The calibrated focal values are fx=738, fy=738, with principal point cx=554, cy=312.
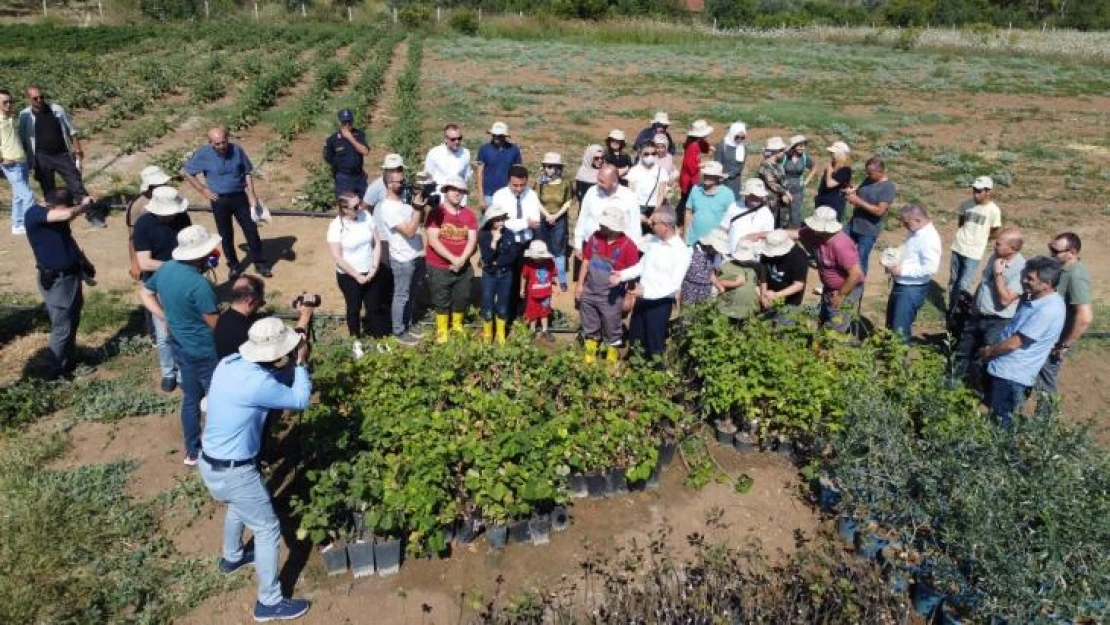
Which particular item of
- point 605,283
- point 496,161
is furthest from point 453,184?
point 496,161

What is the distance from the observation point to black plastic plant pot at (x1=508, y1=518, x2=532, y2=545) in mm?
5023

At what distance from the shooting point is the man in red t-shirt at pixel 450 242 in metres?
6.86

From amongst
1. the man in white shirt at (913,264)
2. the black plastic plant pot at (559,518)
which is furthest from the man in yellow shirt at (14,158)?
the man in white shirt at (913,264)

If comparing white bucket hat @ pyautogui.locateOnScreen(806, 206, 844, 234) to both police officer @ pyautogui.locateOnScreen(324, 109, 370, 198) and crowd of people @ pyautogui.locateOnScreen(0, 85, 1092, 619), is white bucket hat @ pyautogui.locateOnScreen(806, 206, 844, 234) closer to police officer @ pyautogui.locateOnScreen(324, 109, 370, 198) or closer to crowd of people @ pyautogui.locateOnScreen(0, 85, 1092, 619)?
crowd of people @ pyautogui.locateOnScreen(0, 85, 1092, 619)

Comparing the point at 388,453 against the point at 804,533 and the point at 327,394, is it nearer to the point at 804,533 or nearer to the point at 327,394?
the point at 327,394

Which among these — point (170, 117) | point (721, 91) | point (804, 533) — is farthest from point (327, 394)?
point (721, 91)

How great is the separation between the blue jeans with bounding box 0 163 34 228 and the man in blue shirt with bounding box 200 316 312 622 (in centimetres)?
753

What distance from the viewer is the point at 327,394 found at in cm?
534

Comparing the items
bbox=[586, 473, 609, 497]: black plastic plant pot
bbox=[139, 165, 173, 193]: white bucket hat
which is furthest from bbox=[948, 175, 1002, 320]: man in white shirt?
bbox=[139, 165, 173, 193]: white bucket hat

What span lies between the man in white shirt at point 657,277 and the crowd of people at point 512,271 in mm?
19

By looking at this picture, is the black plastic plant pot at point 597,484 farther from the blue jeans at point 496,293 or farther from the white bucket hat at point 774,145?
the white bucket hat at point 774,145

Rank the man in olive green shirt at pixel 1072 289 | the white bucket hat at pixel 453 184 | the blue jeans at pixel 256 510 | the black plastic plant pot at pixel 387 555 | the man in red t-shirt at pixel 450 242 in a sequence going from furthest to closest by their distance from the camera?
the man in red t-shirt at pixel 450 242 → the white bucket hat at pixel 453 184 → the man in olive green shirt at pixel 1072 289 → the black plastic plant pot at pixel 387 555 → the blue jeans at pixel 256 510

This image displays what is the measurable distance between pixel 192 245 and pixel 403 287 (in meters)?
2.48

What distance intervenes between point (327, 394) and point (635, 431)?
89.2 inches
